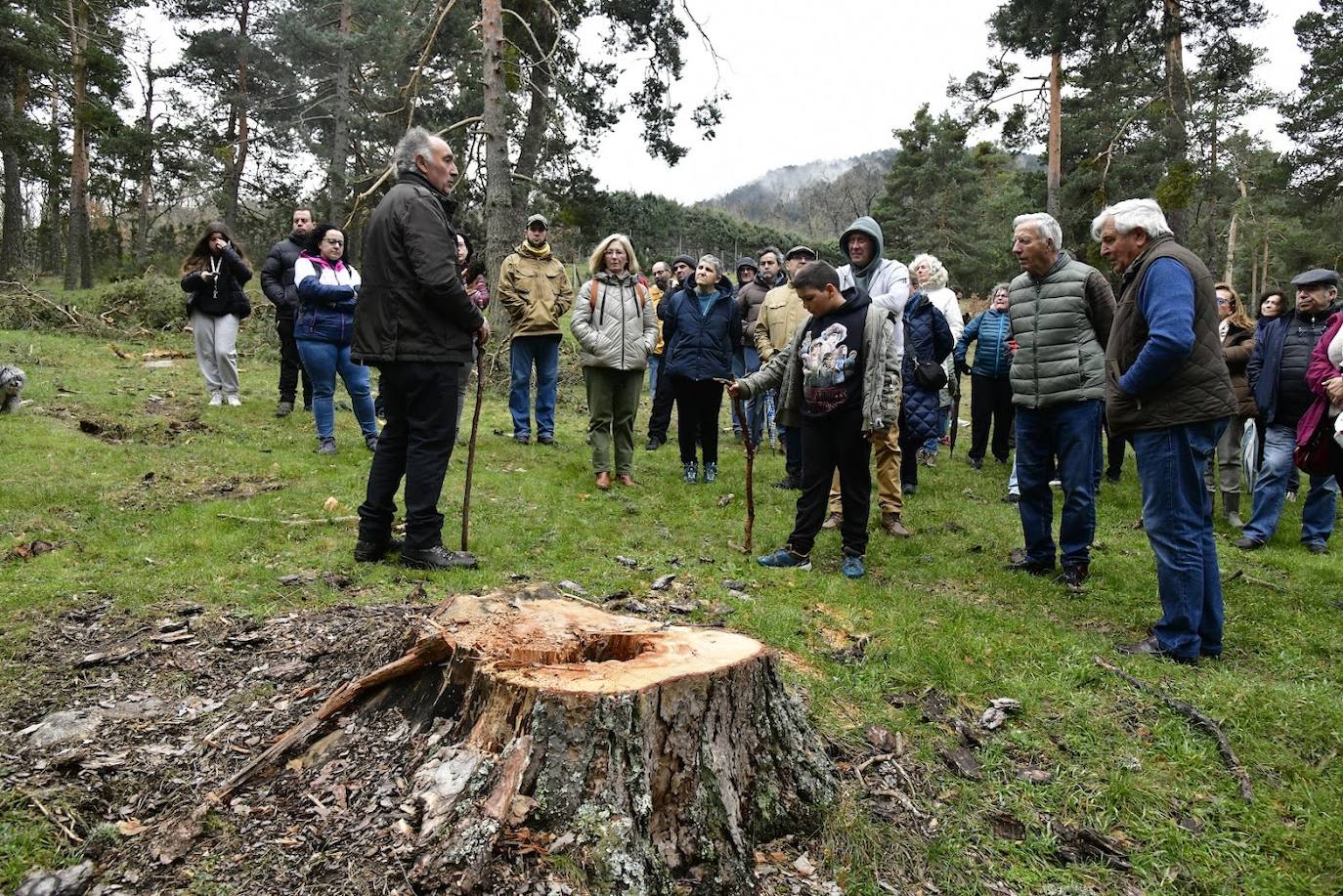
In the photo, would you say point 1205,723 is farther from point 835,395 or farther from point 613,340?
point 613,340

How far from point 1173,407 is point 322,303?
6209 millimetres

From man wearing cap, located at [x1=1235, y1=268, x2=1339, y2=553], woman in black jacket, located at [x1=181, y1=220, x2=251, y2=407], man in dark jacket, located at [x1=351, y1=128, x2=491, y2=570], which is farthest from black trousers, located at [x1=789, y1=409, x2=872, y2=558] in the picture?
woman in black jacket, located at [x1=181, y1=220, x2=251, y2=407]

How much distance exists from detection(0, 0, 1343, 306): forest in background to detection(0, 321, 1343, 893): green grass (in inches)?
203

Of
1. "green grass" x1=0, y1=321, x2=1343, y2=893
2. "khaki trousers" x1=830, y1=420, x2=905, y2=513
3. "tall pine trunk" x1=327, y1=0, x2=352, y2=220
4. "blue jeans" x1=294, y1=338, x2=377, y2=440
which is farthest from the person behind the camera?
"tall pine trunk" x1=327, y1=0, x2=352, y2=220

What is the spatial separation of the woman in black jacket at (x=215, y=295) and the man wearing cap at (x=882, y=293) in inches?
249

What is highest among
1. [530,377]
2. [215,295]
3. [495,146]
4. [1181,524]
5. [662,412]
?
[495,146]

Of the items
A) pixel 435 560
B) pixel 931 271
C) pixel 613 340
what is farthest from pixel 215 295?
pixel 931 271

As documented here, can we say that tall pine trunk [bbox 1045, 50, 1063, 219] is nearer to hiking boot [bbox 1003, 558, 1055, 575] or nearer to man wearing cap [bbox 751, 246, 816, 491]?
man wearing cap [bbox 751, 246, 816, 491]

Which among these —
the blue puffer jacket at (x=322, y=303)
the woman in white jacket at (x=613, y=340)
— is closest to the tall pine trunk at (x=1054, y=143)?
the woman in white jacket at (x=613, y=340)

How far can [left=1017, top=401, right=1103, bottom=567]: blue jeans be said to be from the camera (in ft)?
15.1

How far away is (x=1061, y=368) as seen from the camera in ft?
15.0

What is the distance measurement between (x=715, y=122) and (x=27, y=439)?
36.9ft

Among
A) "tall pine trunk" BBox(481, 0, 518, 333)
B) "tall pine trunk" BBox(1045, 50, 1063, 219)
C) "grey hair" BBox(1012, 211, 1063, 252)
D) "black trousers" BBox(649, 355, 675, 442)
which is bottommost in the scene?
"black trousers" BBox(649, 355, 675, 442)

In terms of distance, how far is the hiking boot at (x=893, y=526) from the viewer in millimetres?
6016
